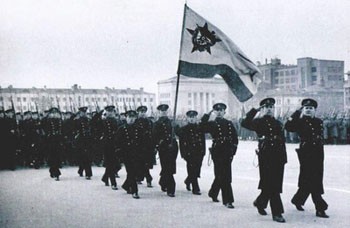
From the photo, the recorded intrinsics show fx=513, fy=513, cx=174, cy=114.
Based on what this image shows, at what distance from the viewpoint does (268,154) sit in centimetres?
763

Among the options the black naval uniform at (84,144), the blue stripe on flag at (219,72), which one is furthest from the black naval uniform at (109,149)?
the blue stripe on flag at (219,72)

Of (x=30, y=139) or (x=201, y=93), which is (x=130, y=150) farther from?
(x=201, y=93)

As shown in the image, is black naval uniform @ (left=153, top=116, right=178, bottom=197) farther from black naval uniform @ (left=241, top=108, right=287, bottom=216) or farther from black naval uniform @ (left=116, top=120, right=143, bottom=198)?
black naval uniform @ (left=241, top=108, right=287, bottom=216)

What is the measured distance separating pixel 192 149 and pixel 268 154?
3075mm

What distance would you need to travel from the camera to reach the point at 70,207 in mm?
8484

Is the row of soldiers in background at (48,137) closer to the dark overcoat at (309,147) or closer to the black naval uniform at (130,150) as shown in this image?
the black naval uniform at (130,150)

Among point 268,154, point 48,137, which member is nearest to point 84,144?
point 48,137

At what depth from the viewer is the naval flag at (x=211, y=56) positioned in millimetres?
8570

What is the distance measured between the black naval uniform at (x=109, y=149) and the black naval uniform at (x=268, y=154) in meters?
4.21

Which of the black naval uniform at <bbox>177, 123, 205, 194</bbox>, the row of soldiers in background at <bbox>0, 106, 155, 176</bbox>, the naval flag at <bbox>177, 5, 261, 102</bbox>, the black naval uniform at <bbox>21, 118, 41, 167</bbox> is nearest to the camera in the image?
the naval flag at <bbox>177, 5, 261, 102</bbox>

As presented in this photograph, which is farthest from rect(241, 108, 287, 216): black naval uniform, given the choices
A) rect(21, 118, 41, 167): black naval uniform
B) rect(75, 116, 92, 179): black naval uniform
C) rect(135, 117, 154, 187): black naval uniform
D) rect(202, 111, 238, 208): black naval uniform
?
rect(21, 118, 41, 167): black naval uniform

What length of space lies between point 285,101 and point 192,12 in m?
62.4

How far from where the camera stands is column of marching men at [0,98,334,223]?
7.69 metres

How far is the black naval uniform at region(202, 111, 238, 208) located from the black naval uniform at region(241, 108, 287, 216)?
82 cm
